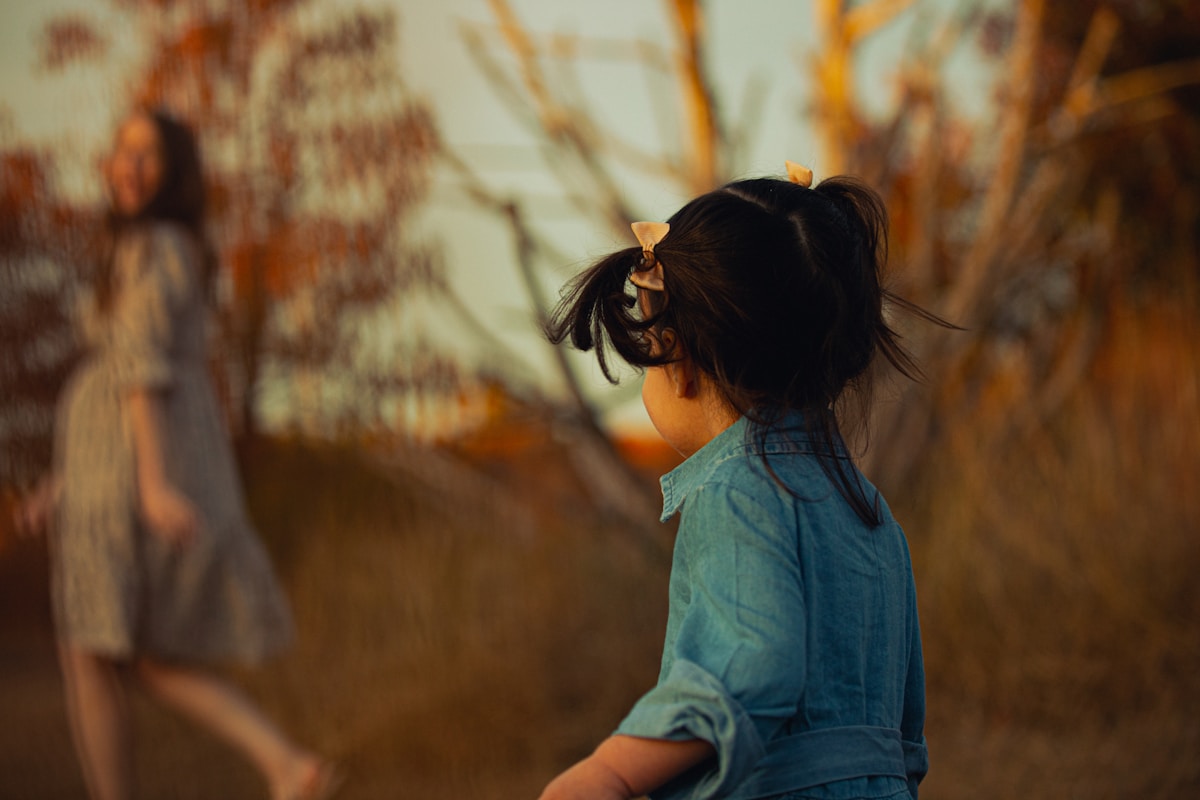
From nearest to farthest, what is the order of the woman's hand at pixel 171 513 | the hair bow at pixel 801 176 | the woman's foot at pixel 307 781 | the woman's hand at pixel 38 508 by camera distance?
the hair bow at pixel 801 176
the woman's foot at pixel 307 781
the woman's hand at pixel 171 513
the woman's hand at pixel 38 508

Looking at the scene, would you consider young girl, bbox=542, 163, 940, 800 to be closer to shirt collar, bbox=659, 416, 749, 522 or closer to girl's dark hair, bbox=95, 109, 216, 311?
shirt collar, bbox=659, 416, 749, 522

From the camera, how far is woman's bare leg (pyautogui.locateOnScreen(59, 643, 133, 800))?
8.90ft

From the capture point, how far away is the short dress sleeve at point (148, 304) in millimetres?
2887

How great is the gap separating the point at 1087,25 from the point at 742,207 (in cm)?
581

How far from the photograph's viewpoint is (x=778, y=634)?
3.31ft

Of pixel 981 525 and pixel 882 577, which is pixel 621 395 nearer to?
pixel 981 525

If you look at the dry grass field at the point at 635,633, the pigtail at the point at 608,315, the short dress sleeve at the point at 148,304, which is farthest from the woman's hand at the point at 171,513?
the pigtail at the point at 608,315

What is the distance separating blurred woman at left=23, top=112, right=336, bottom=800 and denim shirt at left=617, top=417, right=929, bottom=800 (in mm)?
1862

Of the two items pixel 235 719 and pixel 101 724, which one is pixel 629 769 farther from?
pixel 101 724

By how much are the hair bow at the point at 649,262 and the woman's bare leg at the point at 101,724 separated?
6.91ft

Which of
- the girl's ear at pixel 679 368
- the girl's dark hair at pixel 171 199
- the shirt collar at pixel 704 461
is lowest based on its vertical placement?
the shirt collar at pixel 704 461

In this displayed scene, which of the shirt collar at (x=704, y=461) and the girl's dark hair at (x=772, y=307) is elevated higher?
the girl's dark hair at (x=772, y=307)

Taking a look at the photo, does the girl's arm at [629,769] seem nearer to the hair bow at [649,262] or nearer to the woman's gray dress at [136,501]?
the hair bow at [649,262]

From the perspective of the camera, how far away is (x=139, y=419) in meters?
2.88
